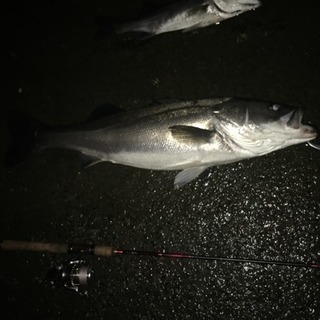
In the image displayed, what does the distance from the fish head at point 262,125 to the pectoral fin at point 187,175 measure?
41 centimetres

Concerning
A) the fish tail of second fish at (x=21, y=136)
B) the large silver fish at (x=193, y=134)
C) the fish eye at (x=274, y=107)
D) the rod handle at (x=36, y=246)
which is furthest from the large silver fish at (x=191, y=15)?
the rod handle at (x=36, y=246)

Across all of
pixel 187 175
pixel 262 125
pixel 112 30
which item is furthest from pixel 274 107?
pixel 112 30

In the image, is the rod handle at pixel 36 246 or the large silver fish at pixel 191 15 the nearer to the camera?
the rod handle at pixel 36 246

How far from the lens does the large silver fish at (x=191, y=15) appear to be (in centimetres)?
290


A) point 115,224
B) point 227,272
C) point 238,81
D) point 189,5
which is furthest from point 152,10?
point 227,272

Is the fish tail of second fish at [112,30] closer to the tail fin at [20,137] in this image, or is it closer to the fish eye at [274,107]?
the tail fin at [20,137]

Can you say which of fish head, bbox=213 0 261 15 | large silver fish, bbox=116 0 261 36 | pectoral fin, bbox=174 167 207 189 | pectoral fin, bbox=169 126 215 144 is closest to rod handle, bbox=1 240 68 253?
pectoral fin, bbox=174 167 207 189

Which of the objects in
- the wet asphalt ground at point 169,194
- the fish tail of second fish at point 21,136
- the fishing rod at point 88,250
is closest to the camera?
the fishing rod at point 88,250

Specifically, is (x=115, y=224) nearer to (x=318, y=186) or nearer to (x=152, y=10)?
(x=318, y=186)

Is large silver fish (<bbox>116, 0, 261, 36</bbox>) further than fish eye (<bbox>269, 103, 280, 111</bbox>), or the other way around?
large silver fish (<bbox>116, 0, 261, 36</bbox>)

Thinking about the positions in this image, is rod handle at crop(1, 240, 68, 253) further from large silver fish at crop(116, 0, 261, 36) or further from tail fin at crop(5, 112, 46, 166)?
large silver fish at crop(116, 0, 261, 36)

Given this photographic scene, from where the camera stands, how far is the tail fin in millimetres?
3068

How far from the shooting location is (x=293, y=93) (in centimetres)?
290

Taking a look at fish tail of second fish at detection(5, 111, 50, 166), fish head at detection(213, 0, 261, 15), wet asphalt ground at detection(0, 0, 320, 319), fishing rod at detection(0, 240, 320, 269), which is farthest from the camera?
fish tail of second fish at detection(5, 111, 50, 166)
